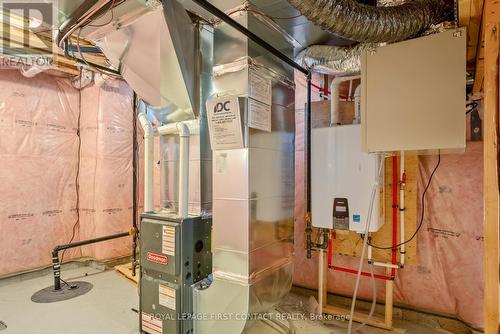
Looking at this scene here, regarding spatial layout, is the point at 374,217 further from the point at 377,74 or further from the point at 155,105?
the point at 155,105

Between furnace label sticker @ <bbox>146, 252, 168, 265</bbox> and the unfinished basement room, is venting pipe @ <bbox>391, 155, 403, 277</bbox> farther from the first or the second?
furnace label sticker @ <bbox>146, 252, 168, 265</bbox>

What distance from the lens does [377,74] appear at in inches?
68.7

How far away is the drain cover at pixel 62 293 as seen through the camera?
9.45 ft

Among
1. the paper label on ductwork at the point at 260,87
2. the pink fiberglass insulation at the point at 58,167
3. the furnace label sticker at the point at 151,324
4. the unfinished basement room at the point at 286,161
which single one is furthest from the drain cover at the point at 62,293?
the paper label on ductwork at the point at 260,87

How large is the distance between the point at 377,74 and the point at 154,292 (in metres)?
2.21

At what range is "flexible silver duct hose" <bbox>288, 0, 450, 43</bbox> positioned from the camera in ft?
5.50

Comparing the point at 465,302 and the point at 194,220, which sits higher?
the point at 194,220

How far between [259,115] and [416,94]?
0.96 metres

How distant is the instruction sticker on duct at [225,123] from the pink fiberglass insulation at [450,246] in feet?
5.60

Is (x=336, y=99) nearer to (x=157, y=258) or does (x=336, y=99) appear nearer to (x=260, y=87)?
(x=260, y=87)

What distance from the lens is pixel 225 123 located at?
6.10 ft

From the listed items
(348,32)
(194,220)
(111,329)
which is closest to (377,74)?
(348,32)

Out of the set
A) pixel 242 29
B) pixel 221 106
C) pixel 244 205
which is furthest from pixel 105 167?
pixel 242 29

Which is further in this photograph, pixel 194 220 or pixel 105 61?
pixel 105 61
